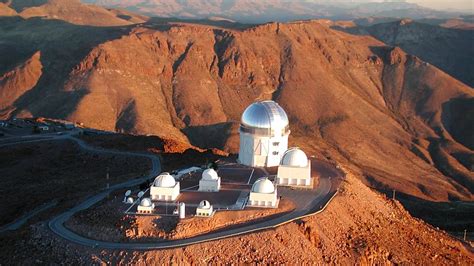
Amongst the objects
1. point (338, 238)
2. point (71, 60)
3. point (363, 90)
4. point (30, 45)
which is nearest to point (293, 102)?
point (363, 90)

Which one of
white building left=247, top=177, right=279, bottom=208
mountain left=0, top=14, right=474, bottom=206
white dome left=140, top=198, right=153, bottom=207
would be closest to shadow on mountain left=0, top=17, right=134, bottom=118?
mountain left=0, top=14, right=474, bottom=206

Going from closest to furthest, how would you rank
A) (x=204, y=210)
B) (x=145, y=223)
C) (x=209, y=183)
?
(x=145, y=223)
(x=204, y=210)
(x=209, y=183)

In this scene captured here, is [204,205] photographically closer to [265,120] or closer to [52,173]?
[265,120]

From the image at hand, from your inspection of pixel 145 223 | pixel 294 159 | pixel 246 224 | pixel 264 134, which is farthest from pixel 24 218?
pixel 294 159

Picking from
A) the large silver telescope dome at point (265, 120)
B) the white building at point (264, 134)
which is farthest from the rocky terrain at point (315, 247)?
the large silver telescope dome at point (265, 120)

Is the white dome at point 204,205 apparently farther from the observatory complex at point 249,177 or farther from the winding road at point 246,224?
the winding road at point 246,224
